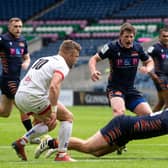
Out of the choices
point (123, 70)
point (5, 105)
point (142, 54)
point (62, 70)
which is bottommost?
point (5, 105)

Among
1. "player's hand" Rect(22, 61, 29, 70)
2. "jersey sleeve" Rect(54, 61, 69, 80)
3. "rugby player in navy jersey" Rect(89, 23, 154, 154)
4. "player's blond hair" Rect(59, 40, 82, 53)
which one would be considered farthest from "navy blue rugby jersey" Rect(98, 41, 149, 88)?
"jersey sleeve" Rect(54, 61, 69, 80)

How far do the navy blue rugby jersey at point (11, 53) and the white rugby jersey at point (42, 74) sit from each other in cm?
436

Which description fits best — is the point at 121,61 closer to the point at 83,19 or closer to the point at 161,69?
the point at 161,69

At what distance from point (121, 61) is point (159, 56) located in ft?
15.4

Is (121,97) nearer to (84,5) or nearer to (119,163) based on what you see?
(119,163)

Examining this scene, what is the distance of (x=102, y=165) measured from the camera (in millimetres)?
8969

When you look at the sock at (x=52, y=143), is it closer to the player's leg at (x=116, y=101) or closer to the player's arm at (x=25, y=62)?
the player's leg at (x=116, y=101)

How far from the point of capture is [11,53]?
47.6 feet

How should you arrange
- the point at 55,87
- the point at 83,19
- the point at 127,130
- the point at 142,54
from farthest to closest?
the point at 83,19, the point at 142,54, the point at 127,130, the point at 55,87

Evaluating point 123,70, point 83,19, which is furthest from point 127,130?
point 83,19

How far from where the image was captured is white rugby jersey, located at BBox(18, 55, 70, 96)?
971 cm

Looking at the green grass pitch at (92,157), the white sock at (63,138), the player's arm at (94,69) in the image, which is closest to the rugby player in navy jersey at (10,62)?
the green grass pitch at (92,157)

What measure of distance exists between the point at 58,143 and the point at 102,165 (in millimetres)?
1267

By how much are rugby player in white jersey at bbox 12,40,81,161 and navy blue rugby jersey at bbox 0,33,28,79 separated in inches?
168
